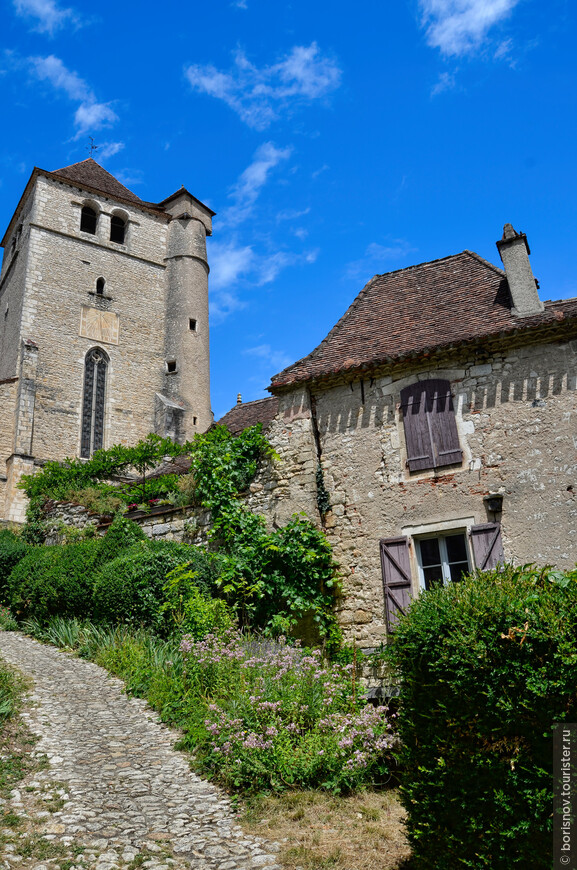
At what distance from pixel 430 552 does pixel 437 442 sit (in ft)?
4.68

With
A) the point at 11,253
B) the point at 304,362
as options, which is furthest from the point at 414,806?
the point at 11,253

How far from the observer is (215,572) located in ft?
30.8

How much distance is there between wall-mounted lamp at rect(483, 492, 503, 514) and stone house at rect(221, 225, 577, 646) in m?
0.01

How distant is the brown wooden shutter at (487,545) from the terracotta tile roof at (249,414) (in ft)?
22.7

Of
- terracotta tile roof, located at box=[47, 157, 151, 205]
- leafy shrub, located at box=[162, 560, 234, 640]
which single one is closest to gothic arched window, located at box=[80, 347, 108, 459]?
terracotta tile roof, located at box=[47, 157, 151, 205]

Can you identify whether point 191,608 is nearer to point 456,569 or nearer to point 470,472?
point 456,569

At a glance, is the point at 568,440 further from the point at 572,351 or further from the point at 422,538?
the point at 422,538

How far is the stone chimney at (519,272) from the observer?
358 inches

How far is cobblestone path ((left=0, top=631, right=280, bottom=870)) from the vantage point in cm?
440

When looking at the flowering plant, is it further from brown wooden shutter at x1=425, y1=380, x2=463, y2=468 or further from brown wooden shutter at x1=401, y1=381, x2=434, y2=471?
brown wooden shutter at x1=425, y1=380, x2=463, y2=468

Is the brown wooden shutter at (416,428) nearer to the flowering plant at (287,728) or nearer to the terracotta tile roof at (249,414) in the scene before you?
the flowering plant at (287,728)

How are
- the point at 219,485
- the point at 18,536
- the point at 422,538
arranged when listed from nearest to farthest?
1. the point at 422,538
2. the point at 219,485
3. the point at 18,536

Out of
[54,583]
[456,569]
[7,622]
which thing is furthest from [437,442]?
[7,622]

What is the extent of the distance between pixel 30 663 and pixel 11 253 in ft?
73.5
